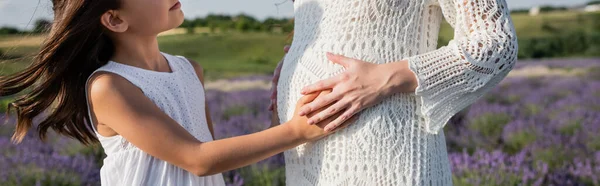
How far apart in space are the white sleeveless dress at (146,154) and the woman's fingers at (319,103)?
34 centimetres

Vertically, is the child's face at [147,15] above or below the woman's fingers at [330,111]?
above

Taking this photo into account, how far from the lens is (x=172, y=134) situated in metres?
1.46

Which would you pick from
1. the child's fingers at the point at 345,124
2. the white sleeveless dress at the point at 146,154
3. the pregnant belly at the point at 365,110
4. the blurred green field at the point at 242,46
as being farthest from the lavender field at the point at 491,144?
the child's fingers at the point at 345,124

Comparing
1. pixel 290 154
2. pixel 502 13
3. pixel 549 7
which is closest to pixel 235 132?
pixel 290 154

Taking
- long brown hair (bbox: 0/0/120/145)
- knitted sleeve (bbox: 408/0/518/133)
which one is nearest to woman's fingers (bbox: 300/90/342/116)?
knitted sleeve (bbox: 408/0/518/133)

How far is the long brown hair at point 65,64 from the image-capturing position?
1.50 m

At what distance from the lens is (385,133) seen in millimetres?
1413

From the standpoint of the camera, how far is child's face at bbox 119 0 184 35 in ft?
4.98

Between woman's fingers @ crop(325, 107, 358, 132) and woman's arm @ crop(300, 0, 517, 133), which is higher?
woman's arm @ crop(300, 0, 517, 133)

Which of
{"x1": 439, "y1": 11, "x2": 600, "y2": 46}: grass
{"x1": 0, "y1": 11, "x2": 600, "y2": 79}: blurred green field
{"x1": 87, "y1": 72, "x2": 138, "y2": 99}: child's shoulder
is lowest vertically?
{"x1": 439, "y1": 11, "x2": 600, "y2": 46}: grass

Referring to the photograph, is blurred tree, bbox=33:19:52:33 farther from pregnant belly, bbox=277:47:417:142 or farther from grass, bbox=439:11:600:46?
grass, bbox=439:11:600:46

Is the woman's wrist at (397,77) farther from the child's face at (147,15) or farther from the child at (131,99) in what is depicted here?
the child's face at (147,15)

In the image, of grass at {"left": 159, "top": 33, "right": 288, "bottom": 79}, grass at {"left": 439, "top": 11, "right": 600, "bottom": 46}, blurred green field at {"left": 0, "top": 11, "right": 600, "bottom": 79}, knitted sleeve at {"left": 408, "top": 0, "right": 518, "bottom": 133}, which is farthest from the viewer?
grass at {"left": 439, "top": 11, "right": 600, "bottom": 46}

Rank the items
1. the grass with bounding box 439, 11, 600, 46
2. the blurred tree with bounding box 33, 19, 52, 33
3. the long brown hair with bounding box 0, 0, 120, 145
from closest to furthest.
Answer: the long brown hair with bounding box 0, 0, 120, 145, the blurred tree with bounding box 33, 19, 52, 33, the grass with bounding box 439, 11, 600, 46
